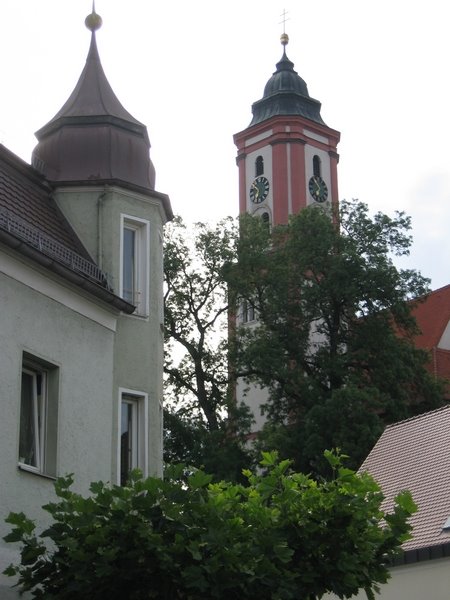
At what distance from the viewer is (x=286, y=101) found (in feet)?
209

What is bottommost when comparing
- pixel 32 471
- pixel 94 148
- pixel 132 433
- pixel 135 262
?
pixel 32 471

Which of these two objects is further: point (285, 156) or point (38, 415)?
point (285, 156)

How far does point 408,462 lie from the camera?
23.3 metres

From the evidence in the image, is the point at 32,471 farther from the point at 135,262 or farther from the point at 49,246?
the point at 135,262

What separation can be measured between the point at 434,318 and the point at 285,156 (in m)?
12.8

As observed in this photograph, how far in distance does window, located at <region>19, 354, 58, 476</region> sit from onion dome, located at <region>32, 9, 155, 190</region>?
3.12 meters

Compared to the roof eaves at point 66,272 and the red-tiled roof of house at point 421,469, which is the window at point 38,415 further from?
the red-tiled roof of house at point 421,469

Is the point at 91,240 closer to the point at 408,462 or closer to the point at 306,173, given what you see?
the point at 408,462

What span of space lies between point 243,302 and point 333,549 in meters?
31.4

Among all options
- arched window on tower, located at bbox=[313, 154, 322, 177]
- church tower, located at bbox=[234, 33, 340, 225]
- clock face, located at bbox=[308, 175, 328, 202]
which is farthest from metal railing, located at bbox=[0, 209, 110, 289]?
arched window on tower, located at bbox=[313, 154, 322, 177]

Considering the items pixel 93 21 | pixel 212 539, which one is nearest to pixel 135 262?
pixel 93 21

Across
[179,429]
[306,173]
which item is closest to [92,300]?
[179,429]

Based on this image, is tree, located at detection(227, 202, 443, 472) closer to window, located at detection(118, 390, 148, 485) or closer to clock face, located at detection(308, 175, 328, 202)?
clock face, located at detection(308, 175, 328, 202)

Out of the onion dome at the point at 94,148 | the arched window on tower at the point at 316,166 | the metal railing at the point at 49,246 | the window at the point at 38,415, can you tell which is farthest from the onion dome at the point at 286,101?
the window at the point at 38,415
